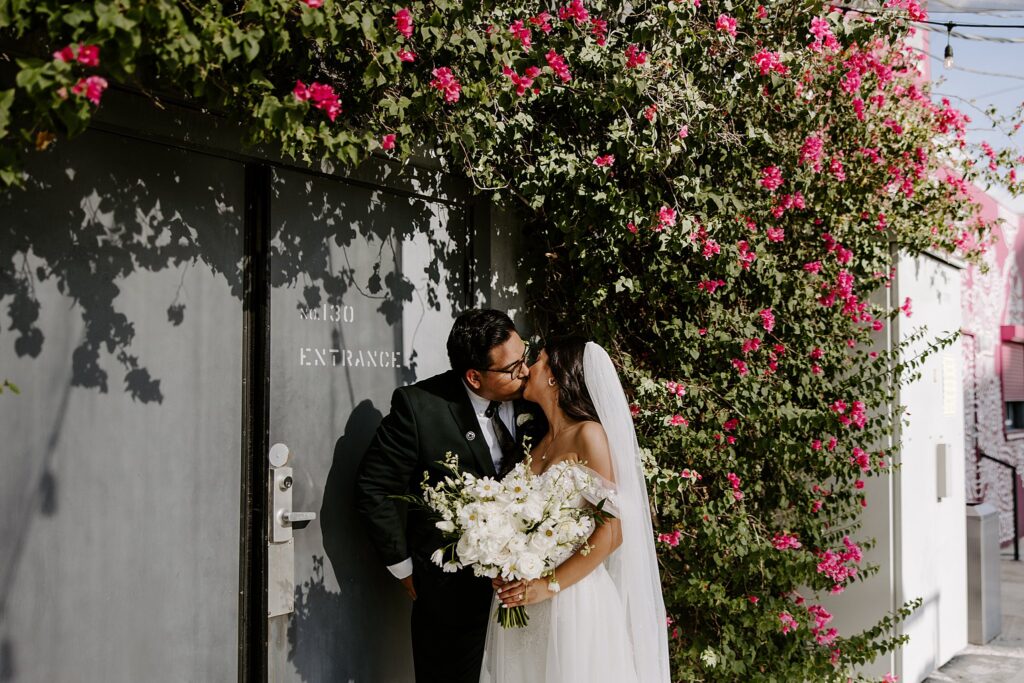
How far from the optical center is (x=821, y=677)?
3.97 m

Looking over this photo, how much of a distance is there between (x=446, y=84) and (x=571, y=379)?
1.16 metres

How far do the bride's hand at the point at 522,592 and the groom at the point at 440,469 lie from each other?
1.20 feet

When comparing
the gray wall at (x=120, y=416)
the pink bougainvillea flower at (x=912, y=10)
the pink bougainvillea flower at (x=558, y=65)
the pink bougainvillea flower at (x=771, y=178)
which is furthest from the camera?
the pink bougainvillea flower at (x=771, y=178)

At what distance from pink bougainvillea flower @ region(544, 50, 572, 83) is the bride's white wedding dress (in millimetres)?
1601

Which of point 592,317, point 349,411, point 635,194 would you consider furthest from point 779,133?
point 349,411

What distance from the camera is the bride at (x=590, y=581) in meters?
2.83

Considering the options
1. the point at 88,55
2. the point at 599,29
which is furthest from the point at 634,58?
the point at 88,55

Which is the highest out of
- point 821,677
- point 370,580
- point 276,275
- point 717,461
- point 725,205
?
point 725,205

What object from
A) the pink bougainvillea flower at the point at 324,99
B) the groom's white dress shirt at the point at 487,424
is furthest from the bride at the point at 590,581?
the pink bougainvillea flower at the point at 324,99

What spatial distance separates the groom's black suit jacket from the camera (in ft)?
10.2

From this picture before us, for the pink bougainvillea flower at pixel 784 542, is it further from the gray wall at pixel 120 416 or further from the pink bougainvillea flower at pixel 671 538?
the gray wall at pixel 120 416

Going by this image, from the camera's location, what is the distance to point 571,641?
9.27ft

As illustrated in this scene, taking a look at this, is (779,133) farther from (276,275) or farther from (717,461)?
(276,275)

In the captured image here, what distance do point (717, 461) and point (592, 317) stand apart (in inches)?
36.2
